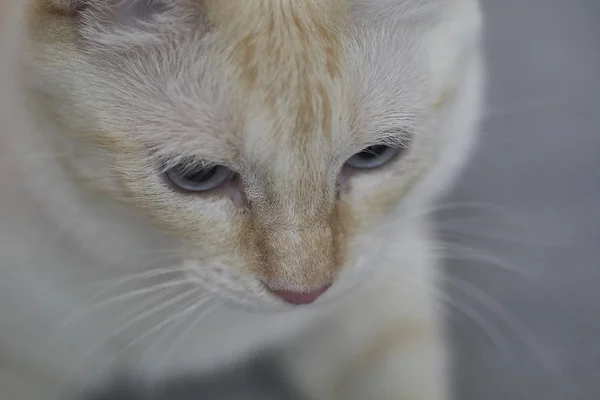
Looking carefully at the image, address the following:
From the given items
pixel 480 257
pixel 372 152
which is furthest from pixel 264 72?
pixel 480 257

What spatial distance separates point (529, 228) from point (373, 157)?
0.51 m

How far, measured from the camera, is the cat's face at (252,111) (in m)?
0.65

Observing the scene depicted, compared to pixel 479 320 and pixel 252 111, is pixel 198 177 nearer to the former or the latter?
pixel 252 111

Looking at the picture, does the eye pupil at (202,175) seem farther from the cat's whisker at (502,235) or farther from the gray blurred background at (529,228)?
the cat's whisker at (502,235)

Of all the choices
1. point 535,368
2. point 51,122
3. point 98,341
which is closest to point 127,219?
point 51,122

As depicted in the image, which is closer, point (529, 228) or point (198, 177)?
point (198, 177)

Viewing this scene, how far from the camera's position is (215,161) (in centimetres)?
68

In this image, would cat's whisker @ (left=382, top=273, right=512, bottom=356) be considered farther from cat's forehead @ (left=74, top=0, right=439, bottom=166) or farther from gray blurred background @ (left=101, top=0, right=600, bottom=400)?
cat's forehead @ (left=74, top=0, right=439, bottom=166)

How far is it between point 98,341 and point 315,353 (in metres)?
0.30

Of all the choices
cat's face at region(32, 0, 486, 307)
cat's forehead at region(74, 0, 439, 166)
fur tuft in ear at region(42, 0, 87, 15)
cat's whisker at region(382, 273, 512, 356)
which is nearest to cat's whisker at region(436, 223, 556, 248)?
cat's whisker at region(382, 273, 512, 356)

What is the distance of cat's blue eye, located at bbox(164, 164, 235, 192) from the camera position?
696mm

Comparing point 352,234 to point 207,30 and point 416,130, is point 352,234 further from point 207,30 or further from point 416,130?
point 207,30

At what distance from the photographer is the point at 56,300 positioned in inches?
34.4

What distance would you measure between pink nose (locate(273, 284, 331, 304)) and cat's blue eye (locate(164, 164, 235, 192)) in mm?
127
